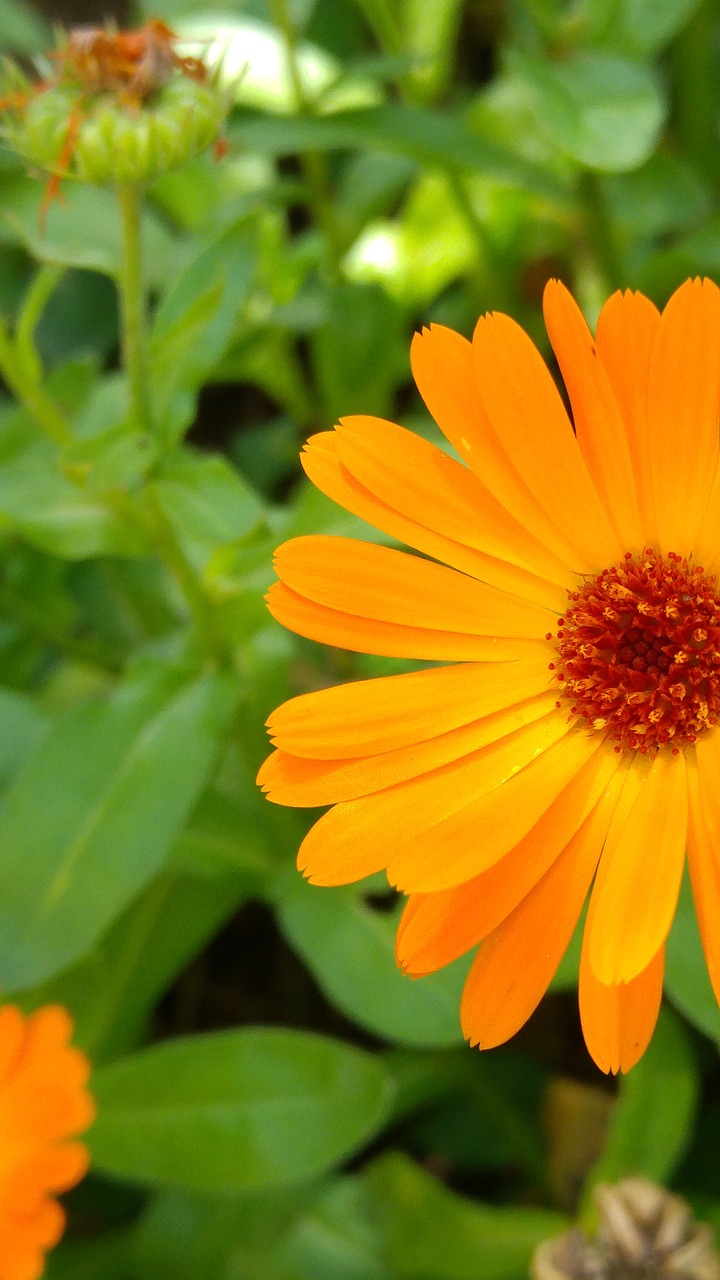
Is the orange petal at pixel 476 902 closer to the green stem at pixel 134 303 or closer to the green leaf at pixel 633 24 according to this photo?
the green stem at pixel 134 303

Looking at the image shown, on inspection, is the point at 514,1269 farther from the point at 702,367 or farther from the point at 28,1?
the point at 28,1

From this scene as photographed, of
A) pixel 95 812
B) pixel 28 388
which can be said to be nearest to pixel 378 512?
pixel 28 388

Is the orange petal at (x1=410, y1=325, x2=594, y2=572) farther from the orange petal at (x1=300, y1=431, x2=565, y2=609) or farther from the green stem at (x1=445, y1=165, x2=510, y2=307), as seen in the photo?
the green stem at (x1=445, y1=165, x2=510, y2=307)

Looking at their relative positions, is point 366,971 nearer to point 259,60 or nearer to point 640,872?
point 640,872

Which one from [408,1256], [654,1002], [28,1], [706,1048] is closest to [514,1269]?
[408,1256]

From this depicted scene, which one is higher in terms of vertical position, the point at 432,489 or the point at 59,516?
the point at 432,489
